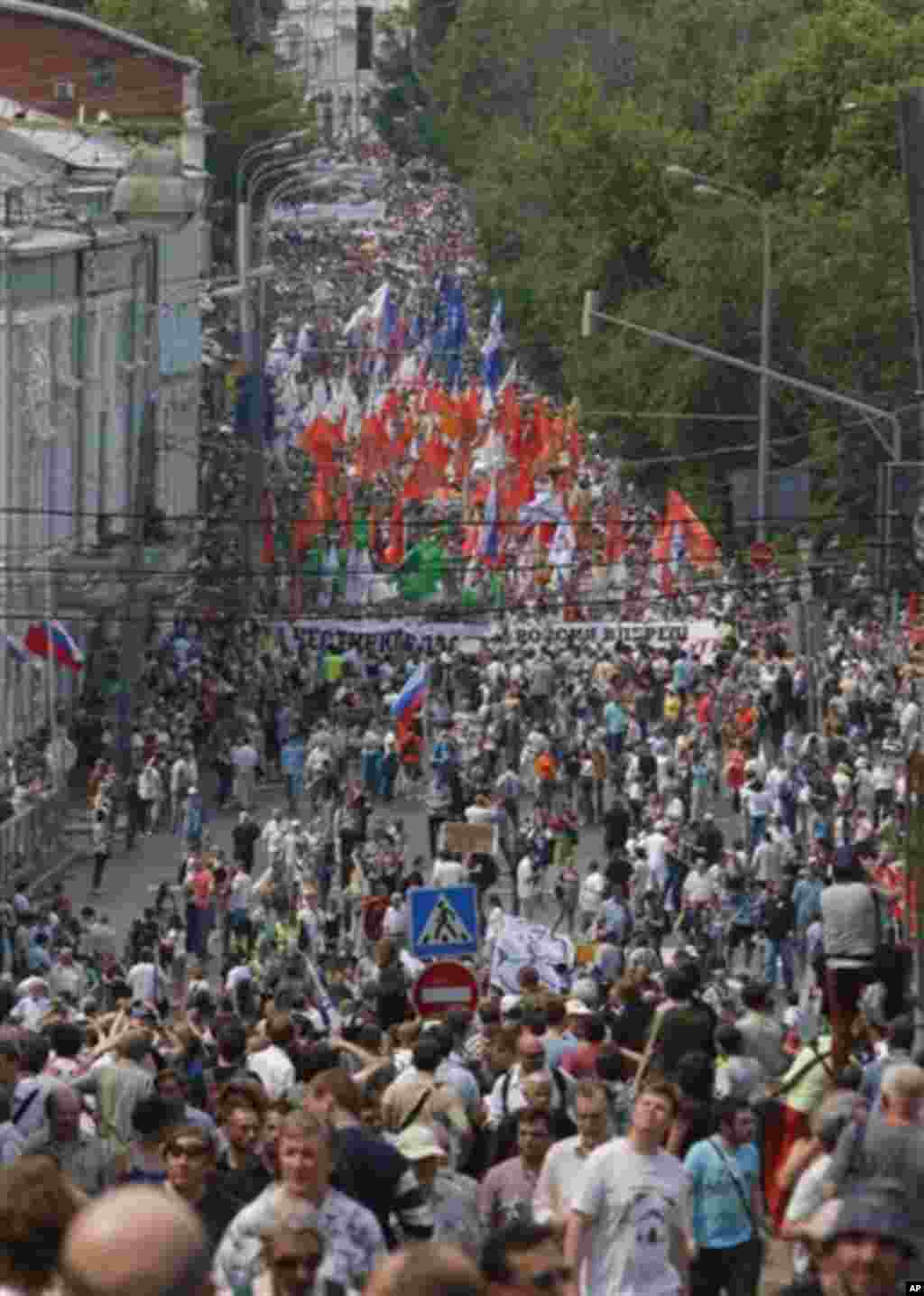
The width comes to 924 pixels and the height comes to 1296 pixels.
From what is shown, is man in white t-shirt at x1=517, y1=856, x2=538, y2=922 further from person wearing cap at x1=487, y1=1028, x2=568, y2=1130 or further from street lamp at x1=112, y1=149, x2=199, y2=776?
person wearing cap at x1=487, y1=1028, x2=568, y2=1130

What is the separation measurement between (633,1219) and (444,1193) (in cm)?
65

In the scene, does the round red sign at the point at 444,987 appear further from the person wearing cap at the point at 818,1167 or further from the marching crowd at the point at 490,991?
the person wearing cap at the point at 818,1167

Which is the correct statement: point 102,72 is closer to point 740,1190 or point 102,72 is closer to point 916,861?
point 916,861

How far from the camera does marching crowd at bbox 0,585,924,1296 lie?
12562 millimetres

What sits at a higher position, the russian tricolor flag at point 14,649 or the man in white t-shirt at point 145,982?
the russian tricolor flag at point 14,649

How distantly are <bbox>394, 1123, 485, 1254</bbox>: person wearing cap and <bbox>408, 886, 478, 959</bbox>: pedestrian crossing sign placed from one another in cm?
915

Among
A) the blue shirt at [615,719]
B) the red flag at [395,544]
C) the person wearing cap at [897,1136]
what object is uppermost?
the red flag at [395,544]

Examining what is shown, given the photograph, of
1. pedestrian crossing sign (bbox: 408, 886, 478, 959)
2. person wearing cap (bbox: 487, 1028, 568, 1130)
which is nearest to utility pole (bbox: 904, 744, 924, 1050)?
pedestrian crossing sign (bbox: 408, 886, 478, 959)

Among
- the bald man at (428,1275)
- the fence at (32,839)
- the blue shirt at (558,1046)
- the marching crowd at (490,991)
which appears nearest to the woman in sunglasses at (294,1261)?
the marching crowd at (490,991)

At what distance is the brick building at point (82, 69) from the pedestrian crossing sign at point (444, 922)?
57.3m

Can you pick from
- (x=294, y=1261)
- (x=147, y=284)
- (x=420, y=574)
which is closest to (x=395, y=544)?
(x=420, y=574)

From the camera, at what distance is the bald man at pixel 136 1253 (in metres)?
8.98

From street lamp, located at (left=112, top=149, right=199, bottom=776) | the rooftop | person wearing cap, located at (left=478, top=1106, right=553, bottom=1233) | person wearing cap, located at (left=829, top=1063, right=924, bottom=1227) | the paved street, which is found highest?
the rooftop

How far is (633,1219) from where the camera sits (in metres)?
13.9
